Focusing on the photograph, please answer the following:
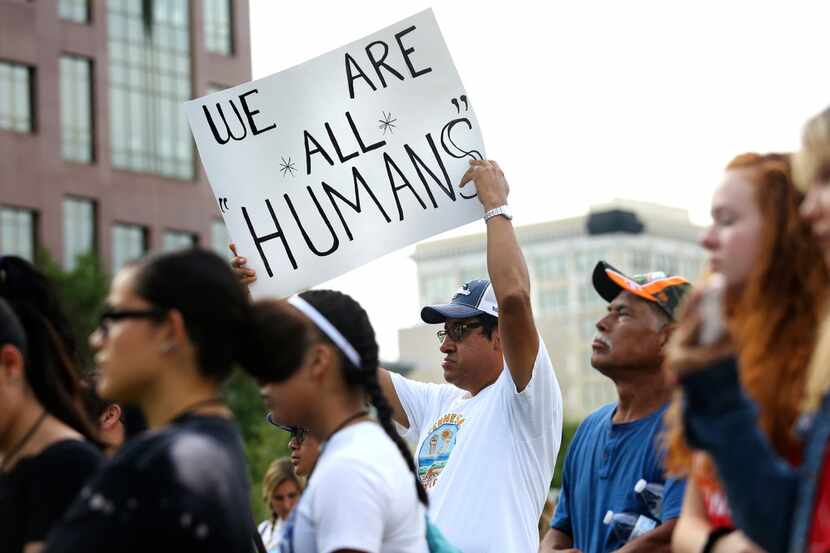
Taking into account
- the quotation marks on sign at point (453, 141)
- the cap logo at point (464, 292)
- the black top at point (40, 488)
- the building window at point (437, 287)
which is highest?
the building window at point (437, 287)

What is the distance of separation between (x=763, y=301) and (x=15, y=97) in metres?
49.8

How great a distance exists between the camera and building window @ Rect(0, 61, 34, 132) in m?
50.6

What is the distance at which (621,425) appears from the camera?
5973 mm

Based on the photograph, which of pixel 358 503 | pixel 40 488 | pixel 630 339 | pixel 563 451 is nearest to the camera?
pixel 358 503

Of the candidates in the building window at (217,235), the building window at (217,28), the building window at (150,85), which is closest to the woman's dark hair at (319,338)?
the building window at (150,85)

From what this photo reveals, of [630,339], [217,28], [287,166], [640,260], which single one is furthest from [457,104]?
[640,260]

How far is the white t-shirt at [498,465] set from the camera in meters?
6.23

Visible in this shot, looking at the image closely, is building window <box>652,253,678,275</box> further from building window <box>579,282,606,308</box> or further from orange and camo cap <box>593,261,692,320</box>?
orange and camo cap <box>593,261,692,320</box>

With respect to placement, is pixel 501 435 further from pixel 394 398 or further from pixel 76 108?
pixel 76 108

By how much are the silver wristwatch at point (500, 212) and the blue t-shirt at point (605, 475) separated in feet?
2.72

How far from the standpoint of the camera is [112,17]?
5378cm

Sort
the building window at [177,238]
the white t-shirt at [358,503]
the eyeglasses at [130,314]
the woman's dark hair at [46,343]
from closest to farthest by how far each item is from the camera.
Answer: the eyeglasses at [130,314]
the white t-shirt at [358,503]
the woman's dark hair at [46,343]
the building window at [177,238]

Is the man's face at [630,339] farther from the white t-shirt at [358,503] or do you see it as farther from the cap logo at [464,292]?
the white t-shirt at [358,503]

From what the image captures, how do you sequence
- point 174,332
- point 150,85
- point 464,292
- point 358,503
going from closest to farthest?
point 174,332
point 358,503
point 464,292
point 150,85
